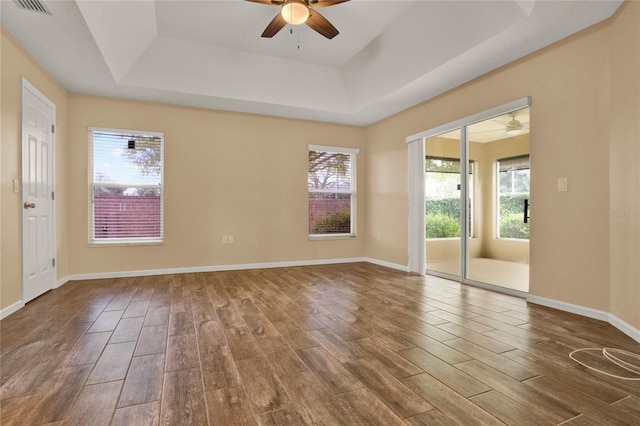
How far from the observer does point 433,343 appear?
2346 mm

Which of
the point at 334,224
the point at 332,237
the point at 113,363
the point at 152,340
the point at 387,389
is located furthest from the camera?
the point at 334,224

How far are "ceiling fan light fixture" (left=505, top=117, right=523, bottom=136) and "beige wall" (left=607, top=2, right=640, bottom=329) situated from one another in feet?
3.14

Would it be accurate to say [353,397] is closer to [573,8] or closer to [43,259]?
[573,8]

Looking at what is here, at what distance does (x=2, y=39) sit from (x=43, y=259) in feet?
7.57

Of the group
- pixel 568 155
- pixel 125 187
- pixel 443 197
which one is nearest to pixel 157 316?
pixel 125 187

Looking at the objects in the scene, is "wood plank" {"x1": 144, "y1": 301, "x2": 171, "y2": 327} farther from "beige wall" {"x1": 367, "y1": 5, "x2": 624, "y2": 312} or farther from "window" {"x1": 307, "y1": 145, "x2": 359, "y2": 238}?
"beige wall" {"x1": 367, "y1": 5, "x2": 624, "y2": 312}

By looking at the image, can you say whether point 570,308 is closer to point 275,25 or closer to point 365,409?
point 365,409

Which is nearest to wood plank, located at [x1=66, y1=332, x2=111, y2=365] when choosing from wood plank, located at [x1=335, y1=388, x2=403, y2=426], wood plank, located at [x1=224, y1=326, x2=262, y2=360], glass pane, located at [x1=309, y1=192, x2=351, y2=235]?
wood plank, located at [x1=224, y1=326, x2=262, y2=360]

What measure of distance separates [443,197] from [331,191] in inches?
84.6

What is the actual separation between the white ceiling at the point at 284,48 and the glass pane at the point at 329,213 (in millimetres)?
1572

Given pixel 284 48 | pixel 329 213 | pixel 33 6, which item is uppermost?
pixel 284 48

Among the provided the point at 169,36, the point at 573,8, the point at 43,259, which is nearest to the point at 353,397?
the point at 573,8

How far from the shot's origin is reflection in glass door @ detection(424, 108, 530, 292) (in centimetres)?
378

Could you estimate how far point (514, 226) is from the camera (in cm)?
387
